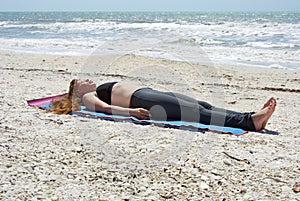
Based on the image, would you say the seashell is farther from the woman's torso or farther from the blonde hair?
the blonde hair

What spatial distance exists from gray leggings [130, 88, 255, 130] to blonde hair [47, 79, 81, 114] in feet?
2.70

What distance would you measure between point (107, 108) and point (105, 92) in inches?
9.9

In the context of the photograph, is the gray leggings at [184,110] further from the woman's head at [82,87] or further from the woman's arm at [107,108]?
the woman's head at [82,87]

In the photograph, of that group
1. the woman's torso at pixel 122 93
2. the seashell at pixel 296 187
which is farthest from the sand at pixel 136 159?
the woman's torso at pixel 122 93

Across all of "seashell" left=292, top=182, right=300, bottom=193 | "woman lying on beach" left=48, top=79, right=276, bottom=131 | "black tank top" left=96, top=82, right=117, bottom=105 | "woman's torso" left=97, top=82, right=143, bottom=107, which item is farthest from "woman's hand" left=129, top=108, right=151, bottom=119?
"seashell" left=292, top=182, right=300, bottom=193

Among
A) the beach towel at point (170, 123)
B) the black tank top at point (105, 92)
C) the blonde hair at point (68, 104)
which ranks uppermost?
the black tank top at point (105, 92)

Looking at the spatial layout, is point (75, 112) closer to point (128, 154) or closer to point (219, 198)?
point (128, 154)

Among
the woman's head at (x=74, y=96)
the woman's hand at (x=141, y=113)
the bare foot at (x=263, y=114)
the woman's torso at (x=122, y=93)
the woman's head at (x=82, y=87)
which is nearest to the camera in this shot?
the bare foot at (x=263, y=114)

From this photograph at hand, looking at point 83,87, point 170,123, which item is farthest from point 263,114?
point 83,87

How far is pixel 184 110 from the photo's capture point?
14.0ft

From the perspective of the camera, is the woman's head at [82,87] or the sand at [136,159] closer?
the sand at [136,159]

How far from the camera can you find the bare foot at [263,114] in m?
3.93

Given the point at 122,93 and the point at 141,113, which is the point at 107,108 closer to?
the point at 122,93

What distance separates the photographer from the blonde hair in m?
4.60
